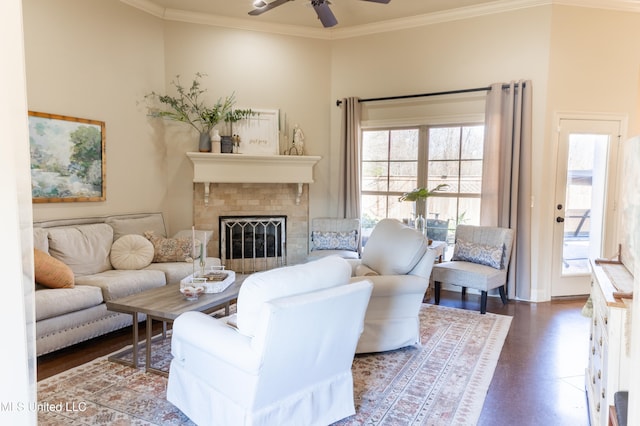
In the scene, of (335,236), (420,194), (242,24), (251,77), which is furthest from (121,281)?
(242,24)

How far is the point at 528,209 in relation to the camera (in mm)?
4660

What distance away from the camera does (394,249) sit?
11.3 feet

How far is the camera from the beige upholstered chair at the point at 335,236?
5332 mm

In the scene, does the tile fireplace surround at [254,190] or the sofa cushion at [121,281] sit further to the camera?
the tile fireplace surround at [254,190]

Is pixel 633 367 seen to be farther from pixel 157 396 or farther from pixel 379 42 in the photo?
pixel 379 42

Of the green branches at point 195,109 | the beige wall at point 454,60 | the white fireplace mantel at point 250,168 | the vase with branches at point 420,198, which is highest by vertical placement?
the beige wall at point 454,60

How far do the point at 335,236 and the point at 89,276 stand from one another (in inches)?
111

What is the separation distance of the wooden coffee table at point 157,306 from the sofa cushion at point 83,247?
1133 mm

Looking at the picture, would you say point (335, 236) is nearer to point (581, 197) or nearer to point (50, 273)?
point (581, 197)

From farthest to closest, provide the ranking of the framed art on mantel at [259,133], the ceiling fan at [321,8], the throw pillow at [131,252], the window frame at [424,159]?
1. the framed art on mantel at [259,133]
2. the window frame at [424,159]
3. the throw pillow at [131,252]
4. the ceiling fan at [321,8]

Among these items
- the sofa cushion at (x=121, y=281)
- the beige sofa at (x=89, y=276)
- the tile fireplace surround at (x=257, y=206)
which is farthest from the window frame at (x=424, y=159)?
the sofa cushion at (x=121, y=281)

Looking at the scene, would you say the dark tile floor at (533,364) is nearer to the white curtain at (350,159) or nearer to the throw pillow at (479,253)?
the throw pillow at (479,253)

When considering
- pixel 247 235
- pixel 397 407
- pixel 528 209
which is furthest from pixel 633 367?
pixel 247 235

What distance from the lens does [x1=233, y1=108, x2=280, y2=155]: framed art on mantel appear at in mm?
5445
